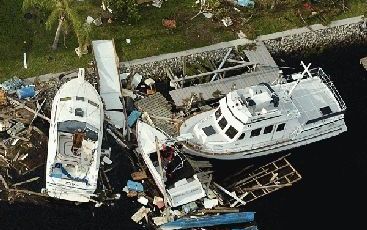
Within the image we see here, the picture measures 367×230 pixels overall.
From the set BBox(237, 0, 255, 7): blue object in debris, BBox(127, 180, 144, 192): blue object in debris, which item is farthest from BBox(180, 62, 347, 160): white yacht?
BBox(237, 0, 255, 7): blue object in debris

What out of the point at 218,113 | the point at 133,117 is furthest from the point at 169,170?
the point at 133,117

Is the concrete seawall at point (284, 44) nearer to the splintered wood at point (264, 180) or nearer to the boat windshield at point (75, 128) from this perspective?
the boat windshield at point (75, 128)

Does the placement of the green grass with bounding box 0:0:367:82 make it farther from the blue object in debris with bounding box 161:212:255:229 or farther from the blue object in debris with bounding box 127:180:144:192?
the blue object in debris with bounding box 161:212:255:229

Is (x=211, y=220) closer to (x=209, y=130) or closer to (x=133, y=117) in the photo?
(x=209, y=130)

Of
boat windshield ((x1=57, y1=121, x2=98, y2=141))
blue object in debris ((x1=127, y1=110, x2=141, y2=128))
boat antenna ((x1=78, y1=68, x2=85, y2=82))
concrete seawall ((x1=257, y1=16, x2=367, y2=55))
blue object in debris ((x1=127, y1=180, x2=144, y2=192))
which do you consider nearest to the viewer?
boat windshield ((x1=57, y1=121, x2=98, y2=141))

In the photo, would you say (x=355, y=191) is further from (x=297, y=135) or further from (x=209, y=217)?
(x=209, y=217)

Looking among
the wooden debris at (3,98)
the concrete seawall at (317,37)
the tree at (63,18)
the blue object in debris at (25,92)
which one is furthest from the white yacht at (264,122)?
the wooden debris at (3,98)
